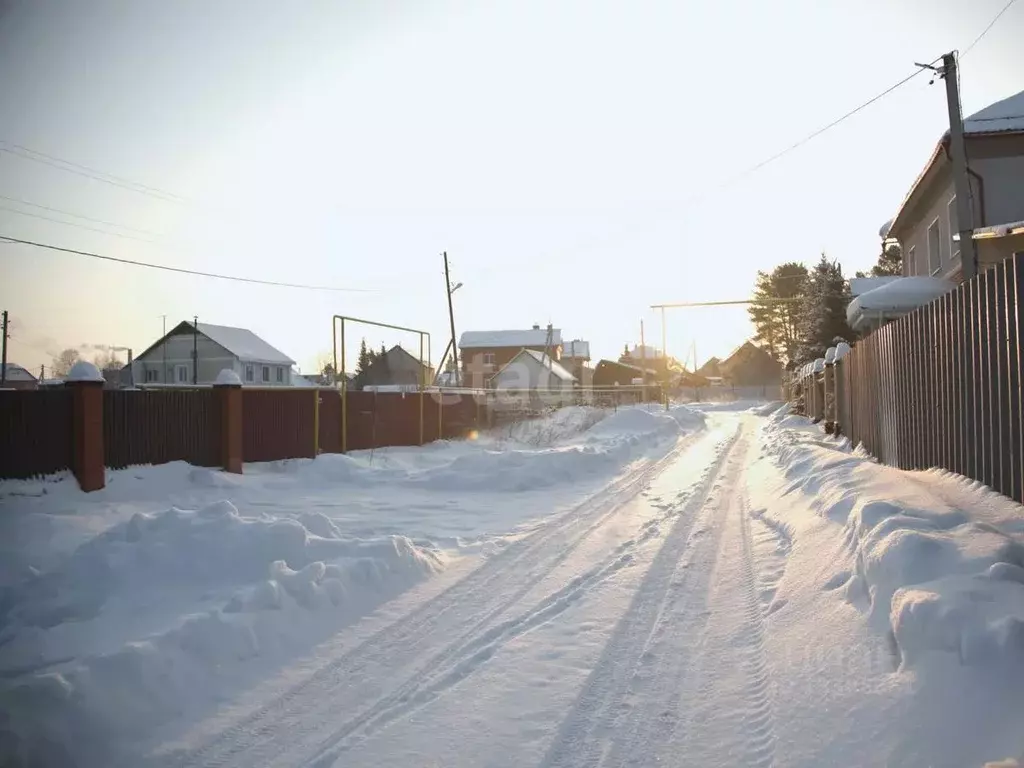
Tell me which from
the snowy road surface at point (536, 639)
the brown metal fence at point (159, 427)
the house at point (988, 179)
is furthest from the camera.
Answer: the house at point (988, 179)

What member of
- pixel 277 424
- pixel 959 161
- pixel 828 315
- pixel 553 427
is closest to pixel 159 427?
pixel 277 424

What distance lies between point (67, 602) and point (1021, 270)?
7.65 m

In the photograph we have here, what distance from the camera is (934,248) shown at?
20.1m

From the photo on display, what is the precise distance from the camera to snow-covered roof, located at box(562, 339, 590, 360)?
87938mm

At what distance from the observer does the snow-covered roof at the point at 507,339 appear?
80381 mm

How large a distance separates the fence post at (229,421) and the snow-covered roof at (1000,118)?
1942 centimetres

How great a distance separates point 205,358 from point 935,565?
5157cm

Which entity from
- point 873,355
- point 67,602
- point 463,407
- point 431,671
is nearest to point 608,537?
point 431,671

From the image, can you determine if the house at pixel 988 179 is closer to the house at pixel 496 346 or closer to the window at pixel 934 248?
the window at pixel 934 248

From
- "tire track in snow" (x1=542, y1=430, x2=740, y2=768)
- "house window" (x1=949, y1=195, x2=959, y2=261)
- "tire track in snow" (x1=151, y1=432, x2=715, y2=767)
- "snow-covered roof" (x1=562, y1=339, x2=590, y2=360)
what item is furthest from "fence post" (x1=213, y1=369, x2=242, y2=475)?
"snow-covered roof" (x1=562, y1=339, x2=590, y2=360)

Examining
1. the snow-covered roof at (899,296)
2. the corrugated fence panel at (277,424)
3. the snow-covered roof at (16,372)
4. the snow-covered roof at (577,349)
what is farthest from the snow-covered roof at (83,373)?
the snow-covered roof at (577,349)

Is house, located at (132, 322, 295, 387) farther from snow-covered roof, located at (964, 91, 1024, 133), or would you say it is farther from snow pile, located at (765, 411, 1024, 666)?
snow pile, located at (765, 411, 1024, 666)

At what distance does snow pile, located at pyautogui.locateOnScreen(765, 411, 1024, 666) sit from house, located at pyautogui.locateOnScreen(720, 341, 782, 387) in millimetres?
69992

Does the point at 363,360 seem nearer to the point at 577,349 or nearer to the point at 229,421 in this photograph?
the point at 577,349
